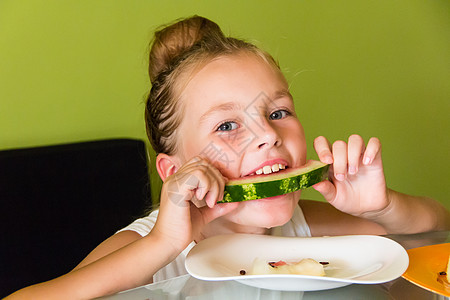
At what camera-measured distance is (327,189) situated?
4.14 feet

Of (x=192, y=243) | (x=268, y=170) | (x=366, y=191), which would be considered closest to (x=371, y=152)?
(x=366, y=191)

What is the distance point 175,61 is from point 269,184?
1.93 feet

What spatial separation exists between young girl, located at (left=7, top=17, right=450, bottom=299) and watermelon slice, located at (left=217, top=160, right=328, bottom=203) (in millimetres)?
32

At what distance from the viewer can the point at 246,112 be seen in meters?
1.27

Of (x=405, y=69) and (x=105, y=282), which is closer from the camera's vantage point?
(x=105, y=282)

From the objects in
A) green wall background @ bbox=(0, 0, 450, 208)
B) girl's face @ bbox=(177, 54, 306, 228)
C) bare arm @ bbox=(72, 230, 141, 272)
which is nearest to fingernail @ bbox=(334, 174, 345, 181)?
girl's face @ bbox=(177, 54, 306, 228)

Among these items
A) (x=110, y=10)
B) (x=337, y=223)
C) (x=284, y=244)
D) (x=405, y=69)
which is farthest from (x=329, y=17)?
(x=284, y=244)

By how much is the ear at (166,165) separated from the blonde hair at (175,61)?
0.06 ft

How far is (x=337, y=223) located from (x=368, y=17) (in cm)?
186

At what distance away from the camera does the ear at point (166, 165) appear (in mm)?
Answer: 1513

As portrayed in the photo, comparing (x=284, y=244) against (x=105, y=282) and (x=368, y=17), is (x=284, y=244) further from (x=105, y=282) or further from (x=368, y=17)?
(x=368, y=17)

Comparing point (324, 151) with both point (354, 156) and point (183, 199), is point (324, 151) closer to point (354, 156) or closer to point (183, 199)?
point (354, 156)

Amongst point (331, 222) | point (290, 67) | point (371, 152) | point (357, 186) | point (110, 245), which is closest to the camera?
point (371, 152)

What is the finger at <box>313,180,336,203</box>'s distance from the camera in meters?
1.24
